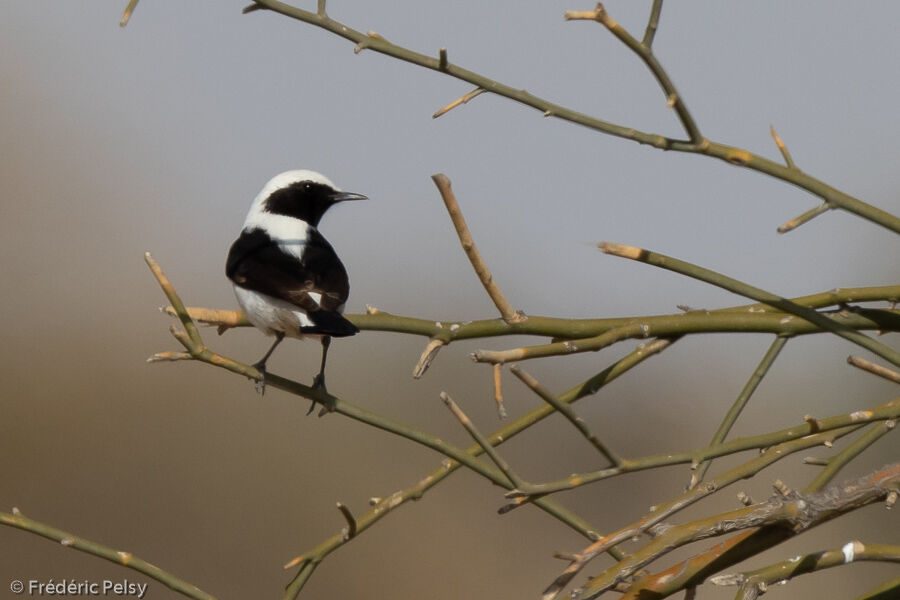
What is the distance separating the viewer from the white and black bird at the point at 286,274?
13.4ft

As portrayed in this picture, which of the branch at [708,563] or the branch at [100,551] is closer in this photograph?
the branch at [708,563]

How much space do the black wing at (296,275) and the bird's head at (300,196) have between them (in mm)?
618

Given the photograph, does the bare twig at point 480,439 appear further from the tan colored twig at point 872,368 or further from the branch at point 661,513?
the tan colored twig at point 872,368

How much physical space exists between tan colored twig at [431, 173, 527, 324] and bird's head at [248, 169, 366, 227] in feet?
11.2

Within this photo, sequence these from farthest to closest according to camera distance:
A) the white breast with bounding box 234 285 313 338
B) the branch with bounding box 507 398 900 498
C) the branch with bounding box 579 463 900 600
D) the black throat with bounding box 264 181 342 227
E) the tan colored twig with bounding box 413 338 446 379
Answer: the black throat with bounding box 264 181 342 227 → the white breast with bounding box 234 285 313 338 → the tan colored twig with bounding box 413 338 446 379 → the branch with bounding box 507 398 900 498 → the branch with bounding box 579 463 900 600

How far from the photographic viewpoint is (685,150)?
2062 mm

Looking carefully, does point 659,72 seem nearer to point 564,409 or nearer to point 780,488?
point 564,409

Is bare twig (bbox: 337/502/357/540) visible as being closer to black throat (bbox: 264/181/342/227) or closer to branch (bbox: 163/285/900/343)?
branch (bbox: 163/285/900/343)

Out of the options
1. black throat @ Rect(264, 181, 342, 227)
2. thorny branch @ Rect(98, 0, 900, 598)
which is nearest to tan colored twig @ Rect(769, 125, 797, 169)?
thorny branch @ Rect(98, 0, 900, 598)

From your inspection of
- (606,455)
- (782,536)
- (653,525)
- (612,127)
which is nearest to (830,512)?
(782,536)

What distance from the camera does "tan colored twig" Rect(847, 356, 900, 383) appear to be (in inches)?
74.4

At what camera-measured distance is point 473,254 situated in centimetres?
221

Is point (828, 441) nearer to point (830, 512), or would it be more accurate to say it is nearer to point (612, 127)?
point (830, 512)

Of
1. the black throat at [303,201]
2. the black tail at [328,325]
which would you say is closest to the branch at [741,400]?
the black tail at [328,325]
